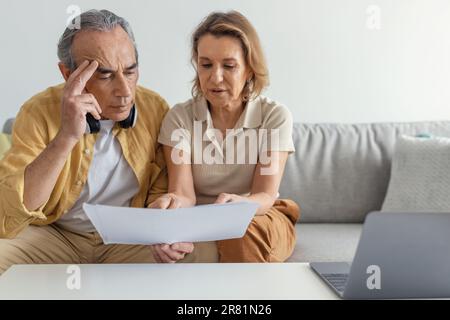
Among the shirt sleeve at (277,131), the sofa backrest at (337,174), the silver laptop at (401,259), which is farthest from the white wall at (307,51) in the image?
the silver laptop at (401,259)

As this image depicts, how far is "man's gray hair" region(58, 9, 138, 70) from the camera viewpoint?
1.85 meters

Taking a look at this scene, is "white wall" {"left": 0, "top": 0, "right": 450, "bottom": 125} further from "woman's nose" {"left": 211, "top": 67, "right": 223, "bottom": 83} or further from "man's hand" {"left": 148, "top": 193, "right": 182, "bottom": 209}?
"man's hand" {"left": 148, "top": 193, "right": 182, "bottom": 209}

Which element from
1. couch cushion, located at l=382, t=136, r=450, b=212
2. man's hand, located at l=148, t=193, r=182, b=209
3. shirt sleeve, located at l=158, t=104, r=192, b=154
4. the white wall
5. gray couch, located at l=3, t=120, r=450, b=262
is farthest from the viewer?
the white wall

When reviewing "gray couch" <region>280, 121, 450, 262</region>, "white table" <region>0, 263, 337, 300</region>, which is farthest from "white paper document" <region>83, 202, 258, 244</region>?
"gray couch" <region>280, 121, 450, 262</region>

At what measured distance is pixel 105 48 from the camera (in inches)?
71.4

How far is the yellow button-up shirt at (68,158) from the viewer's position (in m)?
1.64

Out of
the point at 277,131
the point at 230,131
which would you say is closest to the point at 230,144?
the point at 230,131

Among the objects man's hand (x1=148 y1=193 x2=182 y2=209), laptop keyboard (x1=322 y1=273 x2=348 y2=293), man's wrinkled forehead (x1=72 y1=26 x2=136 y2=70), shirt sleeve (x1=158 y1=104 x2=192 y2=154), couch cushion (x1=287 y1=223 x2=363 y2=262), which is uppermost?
man's wrinkled forehead (x1=72 y1=26 x2=136 y2=70)

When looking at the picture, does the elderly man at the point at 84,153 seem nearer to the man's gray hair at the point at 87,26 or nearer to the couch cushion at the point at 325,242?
the man's gray hair at the point at 87,26

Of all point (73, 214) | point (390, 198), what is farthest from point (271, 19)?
point (73, 214)

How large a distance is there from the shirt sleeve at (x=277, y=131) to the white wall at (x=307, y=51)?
90cm

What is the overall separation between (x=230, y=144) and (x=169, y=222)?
0.72 m
